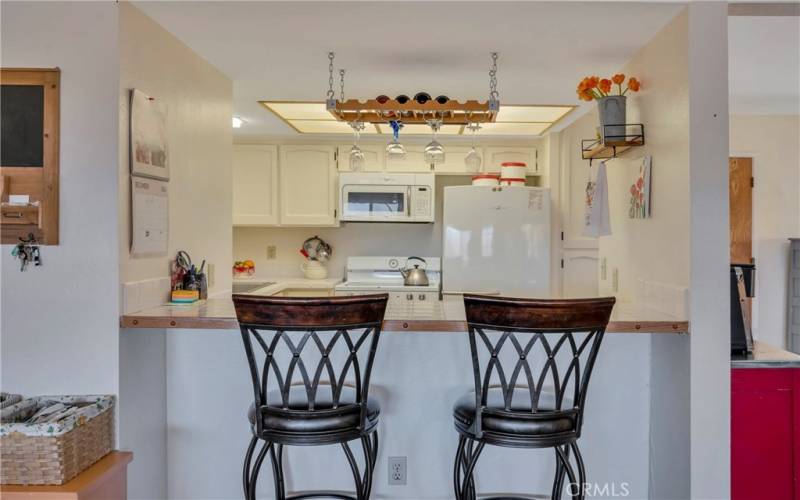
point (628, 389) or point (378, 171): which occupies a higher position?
point (378, 171)

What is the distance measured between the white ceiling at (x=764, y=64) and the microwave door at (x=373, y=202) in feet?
7.11

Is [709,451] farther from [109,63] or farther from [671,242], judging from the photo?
[109,63]

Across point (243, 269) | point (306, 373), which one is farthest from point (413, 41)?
point (243, 269)

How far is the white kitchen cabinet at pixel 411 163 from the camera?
3.78 metres

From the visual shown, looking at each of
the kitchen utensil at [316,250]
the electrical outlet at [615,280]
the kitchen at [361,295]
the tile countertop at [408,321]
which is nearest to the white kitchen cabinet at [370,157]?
the kitchen utensil at [316,250]

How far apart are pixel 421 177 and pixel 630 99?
1.79 meters

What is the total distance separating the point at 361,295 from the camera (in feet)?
4.35

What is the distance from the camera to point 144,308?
5.77 ft

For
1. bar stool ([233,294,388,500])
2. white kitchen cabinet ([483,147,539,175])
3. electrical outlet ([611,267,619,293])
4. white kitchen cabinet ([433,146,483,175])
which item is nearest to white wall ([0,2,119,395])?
bar stool ([233,294,388,500])

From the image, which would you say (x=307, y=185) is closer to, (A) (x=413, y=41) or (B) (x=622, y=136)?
(A) (x=413, y=41)

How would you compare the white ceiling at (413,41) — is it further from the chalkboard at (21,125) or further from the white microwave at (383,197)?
the white microwave at (383,197)

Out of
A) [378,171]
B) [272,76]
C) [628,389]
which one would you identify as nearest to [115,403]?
[272,76]

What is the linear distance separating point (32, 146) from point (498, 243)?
8.60 feet

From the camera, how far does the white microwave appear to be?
368 cm
